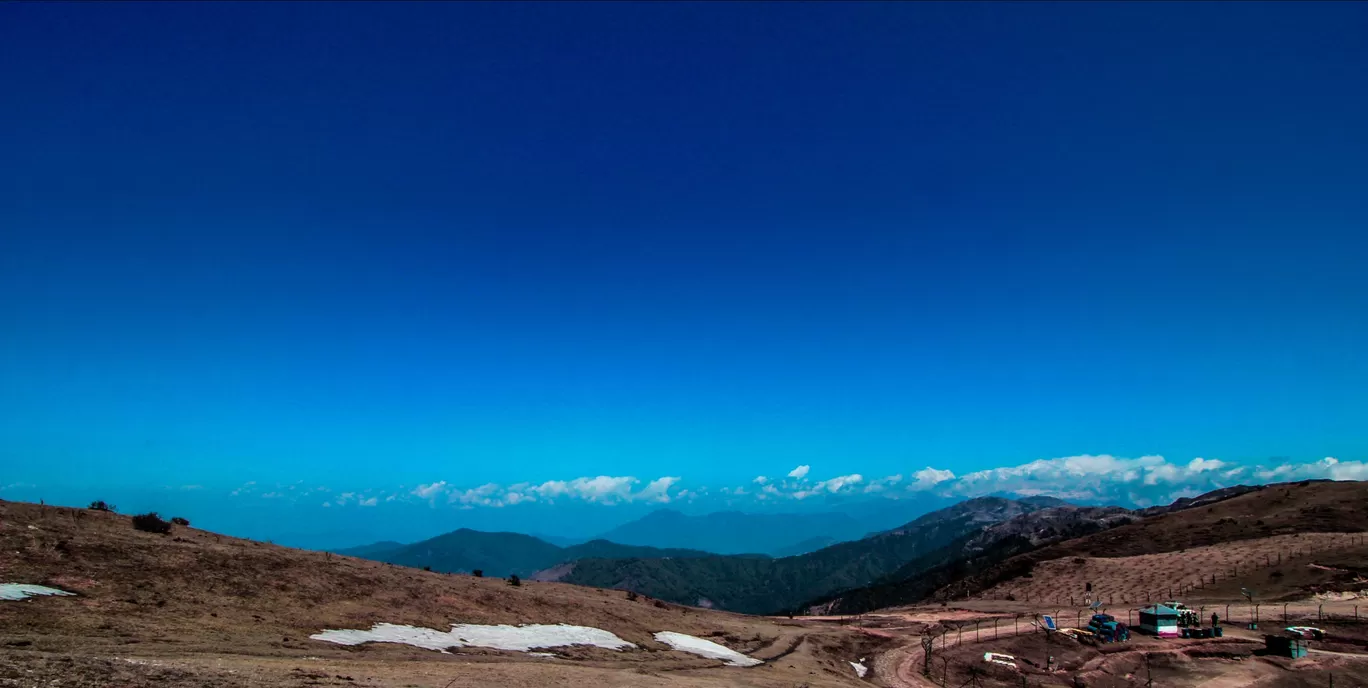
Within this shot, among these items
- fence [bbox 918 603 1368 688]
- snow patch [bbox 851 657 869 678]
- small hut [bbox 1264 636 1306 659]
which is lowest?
snow patch [bbox 851 657 869 678]

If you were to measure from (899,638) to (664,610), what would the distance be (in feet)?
66.3

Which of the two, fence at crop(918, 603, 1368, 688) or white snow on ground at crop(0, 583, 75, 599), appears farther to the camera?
fence at crop(918, 603, 1368, 688)

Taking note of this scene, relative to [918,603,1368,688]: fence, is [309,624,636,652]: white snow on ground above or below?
above

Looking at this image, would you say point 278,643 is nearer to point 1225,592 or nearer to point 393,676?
point 393,676

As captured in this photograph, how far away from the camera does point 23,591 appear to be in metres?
25.0

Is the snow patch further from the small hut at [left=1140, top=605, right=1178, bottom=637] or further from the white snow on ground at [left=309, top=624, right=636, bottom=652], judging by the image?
the small hut at [left=1140, top=605, right=1178, bottom=637]

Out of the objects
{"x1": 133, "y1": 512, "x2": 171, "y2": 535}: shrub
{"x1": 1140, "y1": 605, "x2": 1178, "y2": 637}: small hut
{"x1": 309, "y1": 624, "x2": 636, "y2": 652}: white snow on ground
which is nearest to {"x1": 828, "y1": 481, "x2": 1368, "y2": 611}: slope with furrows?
{"x1": 1140, "y1": 605, "x2": 1178, "y2": 637}: small hut

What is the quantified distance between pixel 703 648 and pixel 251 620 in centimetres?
2624

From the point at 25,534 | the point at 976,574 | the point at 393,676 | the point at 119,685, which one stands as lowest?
the point at 976,574


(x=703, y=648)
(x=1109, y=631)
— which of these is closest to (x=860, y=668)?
(x=703, y=648)

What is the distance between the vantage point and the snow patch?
4654 centimetres

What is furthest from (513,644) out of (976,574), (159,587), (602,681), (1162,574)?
(976,574)

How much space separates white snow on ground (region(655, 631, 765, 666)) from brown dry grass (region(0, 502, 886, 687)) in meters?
1.18

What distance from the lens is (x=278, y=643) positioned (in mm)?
25828
